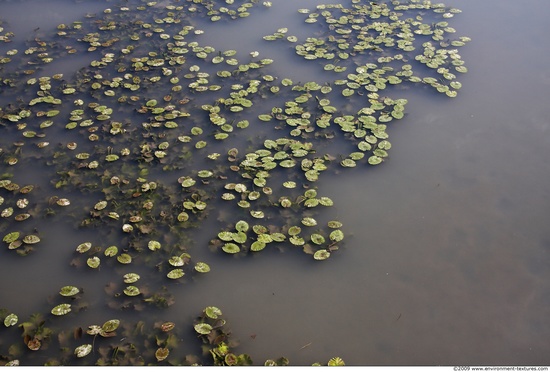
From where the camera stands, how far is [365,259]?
14.6 feet

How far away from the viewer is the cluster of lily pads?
4.43 m

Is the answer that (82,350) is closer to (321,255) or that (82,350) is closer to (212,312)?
(212,312)

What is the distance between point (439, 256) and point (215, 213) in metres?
2.30

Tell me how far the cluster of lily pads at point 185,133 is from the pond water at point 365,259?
0.15 feet

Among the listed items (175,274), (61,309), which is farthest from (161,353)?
(61,309)

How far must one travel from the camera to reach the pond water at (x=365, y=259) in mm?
3889

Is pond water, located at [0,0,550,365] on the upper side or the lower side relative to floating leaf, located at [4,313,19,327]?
upper

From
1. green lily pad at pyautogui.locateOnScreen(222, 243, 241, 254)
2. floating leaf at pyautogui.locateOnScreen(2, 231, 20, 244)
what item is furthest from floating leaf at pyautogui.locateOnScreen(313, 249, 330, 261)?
floating leaf at pyautogui.locateOnScreen(2, 231, 20, 244)

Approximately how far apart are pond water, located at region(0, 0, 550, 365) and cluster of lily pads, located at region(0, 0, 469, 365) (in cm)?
4

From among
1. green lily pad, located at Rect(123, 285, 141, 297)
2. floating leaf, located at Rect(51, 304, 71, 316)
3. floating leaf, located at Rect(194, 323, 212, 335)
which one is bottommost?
floating leaf, located at Rect(51, 304, 71, 316)

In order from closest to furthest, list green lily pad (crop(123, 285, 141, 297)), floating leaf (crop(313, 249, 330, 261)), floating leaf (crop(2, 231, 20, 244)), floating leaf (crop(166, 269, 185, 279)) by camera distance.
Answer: green lily pad (crop(123, 285, 141, 297)) → floating leaf (crop(166, 269, 185, 279)) → floating leaf (crop(313, 249, 330, 261)) → floating leaf (crop(2, 231, 20, 244))

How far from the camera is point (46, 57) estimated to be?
6.95 metres

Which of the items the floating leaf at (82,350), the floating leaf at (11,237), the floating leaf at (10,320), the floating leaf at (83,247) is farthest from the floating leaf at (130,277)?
the floating leaf at (11,237)

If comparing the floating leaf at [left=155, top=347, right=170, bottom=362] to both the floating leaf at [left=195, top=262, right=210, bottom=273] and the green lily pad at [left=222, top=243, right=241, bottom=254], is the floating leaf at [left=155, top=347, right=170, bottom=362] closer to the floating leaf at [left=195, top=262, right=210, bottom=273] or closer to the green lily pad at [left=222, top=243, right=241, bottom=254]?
the floating leaf at [left=195, top=262, right=210, bottom=273]
